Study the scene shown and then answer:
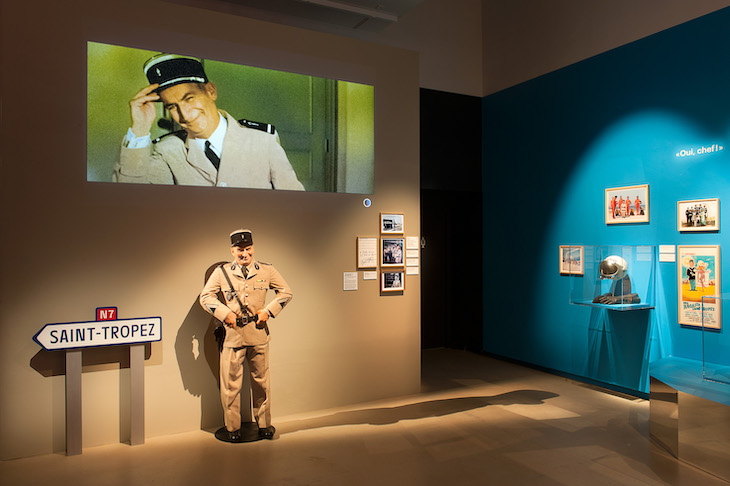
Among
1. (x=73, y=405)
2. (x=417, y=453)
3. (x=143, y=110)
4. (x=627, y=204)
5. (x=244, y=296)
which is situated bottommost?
(x=417, y=453)

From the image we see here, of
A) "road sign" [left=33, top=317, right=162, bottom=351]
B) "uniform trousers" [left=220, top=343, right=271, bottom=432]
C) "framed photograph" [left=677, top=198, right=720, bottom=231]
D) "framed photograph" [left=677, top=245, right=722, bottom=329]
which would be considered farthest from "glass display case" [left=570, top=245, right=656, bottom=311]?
"road sign" [left=33, top=317, right=162, bottom=351]

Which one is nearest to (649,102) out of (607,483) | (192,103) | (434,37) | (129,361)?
(434,37)

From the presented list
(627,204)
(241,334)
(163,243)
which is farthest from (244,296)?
(627,204)

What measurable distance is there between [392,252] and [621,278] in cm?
247

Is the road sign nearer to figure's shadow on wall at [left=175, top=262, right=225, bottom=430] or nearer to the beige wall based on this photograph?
the beige wall

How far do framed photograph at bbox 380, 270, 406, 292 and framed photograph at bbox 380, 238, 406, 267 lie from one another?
0.09 metres

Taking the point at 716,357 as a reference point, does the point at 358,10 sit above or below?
above

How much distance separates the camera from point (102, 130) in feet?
14.2

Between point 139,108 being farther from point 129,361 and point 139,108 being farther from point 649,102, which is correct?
point 649,102

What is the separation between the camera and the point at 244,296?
4441 millimetres

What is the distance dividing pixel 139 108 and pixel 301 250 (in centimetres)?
195

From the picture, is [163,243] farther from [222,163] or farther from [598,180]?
[598,180]

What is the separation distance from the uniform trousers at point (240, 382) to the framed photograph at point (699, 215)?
425 centimetres

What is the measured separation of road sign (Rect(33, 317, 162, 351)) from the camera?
396 cm
